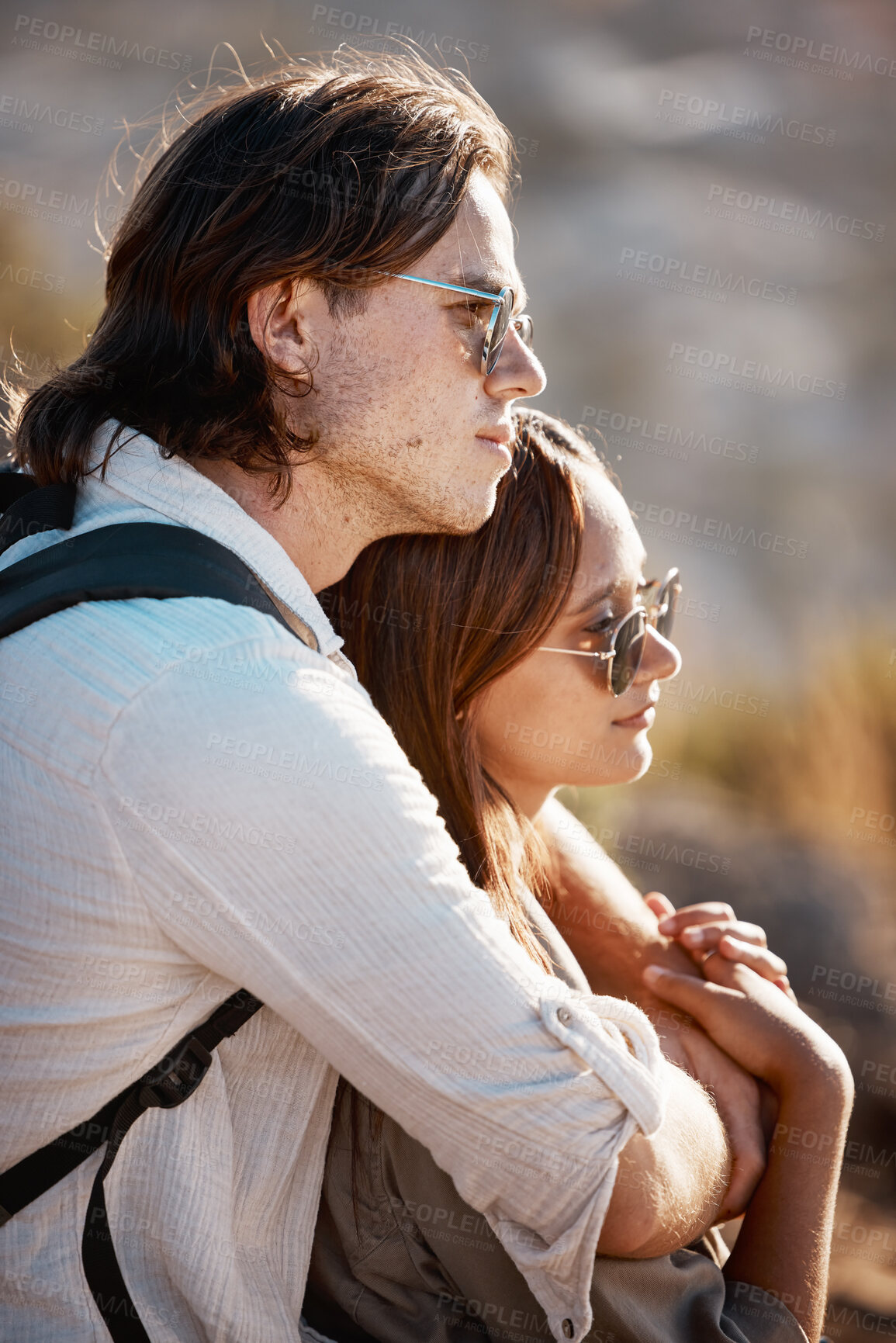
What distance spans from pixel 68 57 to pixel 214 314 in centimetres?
592

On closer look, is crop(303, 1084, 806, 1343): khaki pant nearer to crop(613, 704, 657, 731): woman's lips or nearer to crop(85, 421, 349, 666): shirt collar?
crop(85, 421, 349, 666): shirt collar

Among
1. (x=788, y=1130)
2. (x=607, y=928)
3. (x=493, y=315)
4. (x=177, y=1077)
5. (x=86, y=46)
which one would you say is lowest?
(x=607, y=928)

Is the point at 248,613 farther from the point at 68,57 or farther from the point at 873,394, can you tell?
the point at 68,57

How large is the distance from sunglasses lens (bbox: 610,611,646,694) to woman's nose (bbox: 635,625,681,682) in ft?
0.33

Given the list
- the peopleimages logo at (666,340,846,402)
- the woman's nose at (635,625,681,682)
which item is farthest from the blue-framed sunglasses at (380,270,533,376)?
the peopleimages logo at (666,340,846,402)

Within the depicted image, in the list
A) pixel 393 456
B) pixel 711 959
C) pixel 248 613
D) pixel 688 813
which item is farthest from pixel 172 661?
pixel 688 813

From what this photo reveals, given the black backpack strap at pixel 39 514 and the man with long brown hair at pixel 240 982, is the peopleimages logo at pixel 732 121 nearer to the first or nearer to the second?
the man with long brown hair at pixel 240 982

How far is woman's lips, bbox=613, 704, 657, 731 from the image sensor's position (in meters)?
2.52

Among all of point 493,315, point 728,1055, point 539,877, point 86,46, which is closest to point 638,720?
point 539,877

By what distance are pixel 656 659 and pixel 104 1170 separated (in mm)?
1710

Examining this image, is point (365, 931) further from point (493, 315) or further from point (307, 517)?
point (493, 315)

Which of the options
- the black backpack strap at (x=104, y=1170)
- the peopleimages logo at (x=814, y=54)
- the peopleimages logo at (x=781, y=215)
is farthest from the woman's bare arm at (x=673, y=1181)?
the peopleimages logo at (x=814, y=54)

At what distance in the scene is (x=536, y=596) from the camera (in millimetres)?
2344

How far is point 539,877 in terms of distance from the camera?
8.35 ft
